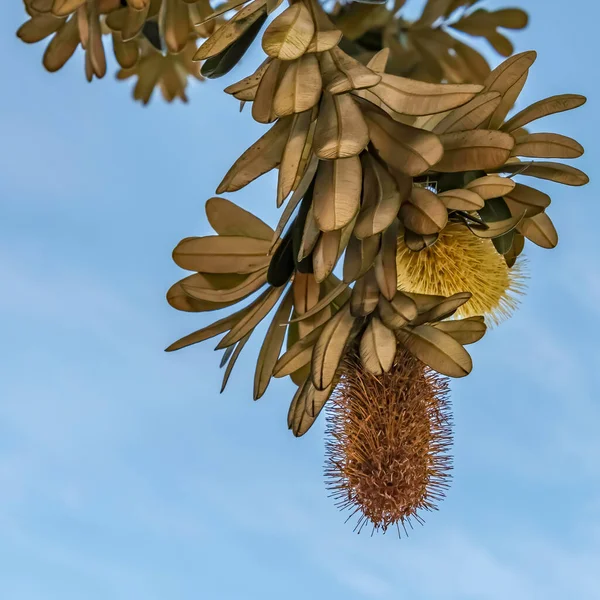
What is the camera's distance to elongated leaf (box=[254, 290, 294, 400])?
82 centimetres

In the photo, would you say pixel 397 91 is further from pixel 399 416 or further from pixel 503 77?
pixel 399 416

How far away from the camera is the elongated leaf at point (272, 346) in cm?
82

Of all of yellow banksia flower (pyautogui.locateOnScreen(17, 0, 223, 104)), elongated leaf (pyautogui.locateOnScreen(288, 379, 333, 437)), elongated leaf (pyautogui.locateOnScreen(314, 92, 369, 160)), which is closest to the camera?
elongated leaf (pyautogui.locateOnScreen(314, 92, 369, 160))

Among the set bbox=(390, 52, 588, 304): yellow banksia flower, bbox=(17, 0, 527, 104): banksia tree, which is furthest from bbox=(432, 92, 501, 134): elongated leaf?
bbox=(17, 0, 527, 104): banksia tree

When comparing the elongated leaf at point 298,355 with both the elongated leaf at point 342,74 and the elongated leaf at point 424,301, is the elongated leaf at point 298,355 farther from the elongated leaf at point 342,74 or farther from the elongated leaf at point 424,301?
the elongated leaf at point 342,74

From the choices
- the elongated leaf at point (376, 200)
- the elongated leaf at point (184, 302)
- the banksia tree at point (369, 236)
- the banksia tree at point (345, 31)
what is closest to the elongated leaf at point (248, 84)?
the banksia tree at point (369, 236)

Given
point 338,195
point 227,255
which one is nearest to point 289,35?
point 338,195

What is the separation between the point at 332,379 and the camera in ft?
2.37

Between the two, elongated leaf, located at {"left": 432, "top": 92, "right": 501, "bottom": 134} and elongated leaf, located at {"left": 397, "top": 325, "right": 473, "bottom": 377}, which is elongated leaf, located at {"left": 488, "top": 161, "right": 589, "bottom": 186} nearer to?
elongated leaf, located at {"left": 432, "top": 92, "right": 501, "bottom": 134}

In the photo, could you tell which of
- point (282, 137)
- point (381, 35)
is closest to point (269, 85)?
point (282, 137)

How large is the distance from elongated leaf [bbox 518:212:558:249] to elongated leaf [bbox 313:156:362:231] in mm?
223

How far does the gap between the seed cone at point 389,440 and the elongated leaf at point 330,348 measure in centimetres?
4

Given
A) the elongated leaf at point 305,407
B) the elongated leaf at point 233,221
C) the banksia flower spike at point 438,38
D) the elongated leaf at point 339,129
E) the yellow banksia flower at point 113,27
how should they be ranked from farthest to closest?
1. the banksia flower spike at point 438,38
2. the yellow banksia flower at point 113,27
3. the elongated leaf at point 233,221
4. the elongated leaf at point 305,407
5. the elongated leaf at point 339,129

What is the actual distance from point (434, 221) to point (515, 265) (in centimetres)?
25
